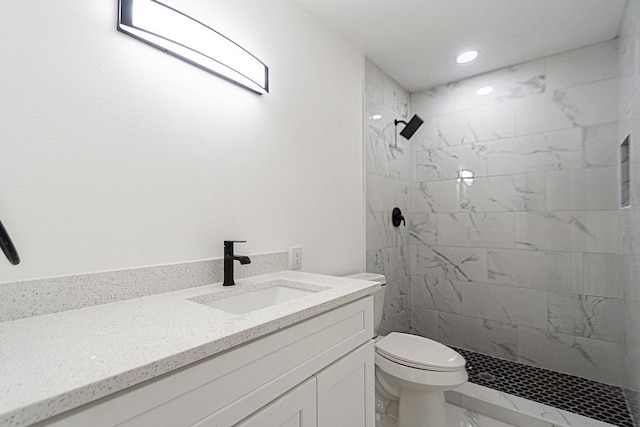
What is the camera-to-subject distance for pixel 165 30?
38.9 inches

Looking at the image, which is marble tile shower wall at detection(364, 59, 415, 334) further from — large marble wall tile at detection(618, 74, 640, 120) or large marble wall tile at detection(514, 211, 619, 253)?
large marble wall tile at detection(618, 74, 640, 120)

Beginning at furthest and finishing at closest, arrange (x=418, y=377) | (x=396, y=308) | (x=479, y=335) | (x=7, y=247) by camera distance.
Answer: (x=396, y=308)
(x=479, y=335)
(x=418, y=377)
(x=7, y=247)

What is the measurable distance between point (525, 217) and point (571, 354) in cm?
98

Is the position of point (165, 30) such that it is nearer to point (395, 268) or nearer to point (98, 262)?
point (98, 262)

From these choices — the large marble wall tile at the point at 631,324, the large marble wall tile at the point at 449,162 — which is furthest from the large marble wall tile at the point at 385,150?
the large marble wall tile at the point at 631,324

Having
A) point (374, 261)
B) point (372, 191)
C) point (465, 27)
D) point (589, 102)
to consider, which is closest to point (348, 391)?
point (374, 261)

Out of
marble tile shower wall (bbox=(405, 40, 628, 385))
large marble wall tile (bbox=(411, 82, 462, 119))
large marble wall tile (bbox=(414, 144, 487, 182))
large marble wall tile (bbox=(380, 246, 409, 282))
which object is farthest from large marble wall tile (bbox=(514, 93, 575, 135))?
large marble wall tile (bbox=(380, 246, 409, 282))

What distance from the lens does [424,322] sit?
8.68ft

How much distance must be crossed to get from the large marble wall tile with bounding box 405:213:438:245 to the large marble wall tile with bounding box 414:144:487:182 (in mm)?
346

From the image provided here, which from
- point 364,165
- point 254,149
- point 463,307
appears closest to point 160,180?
point 254,149

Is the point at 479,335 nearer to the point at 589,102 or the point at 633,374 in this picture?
the point at 633,374

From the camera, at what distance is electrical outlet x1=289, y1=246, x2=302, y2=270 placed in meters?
1.51

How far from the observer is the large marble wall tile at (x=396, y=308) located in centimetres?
234

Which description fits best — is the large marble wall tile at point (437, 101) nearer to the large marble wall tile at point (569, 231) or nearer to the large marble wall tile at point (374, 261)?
the large marble wall tile at point (569, 231)
